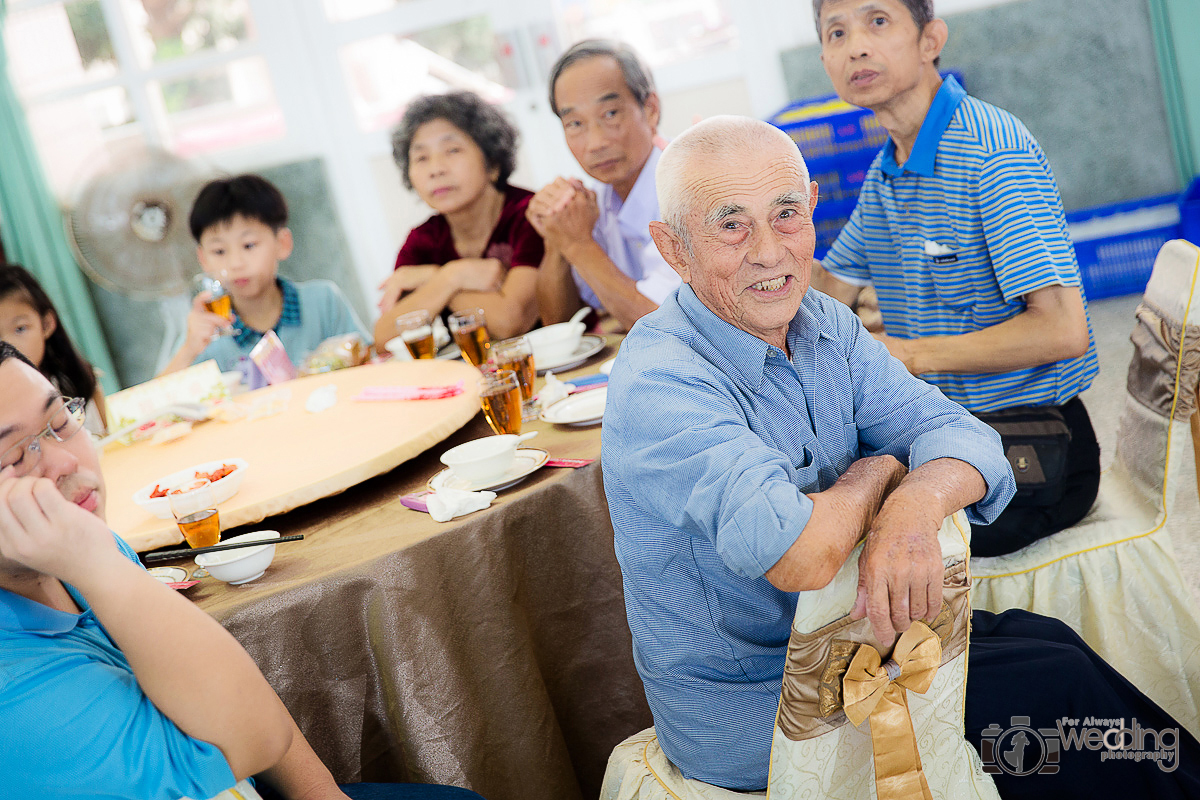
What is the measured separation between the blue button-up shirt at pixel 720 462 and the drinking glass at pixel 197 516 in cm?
67

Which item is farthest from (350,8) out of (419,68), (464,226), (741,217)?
(741,217)

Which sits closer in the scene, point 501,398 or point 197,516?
point 197,516

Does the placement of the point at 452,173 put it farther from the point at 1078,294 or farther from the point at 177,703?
the point at 177,703

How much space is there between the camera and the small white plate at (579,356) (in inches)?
93.7

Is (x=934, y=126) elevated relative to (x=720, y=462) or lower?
elevated

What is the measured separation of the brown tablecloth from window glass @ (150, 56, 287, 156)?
15.0 feet

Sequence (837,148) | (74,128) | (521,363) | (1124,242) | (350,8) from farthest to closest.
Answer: (74,128)
(350,8)
(1124,242)
(837,148)
(521,363)

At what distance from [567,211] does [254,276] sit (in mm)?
1208

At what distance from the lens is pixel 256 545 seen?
4.73ft

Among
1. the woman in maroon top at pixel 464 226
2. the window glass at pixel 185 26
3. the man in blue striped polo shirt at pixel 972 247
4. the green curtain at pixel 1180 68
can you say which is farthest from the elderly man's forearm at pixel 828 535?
the window glass at pixel 185 26

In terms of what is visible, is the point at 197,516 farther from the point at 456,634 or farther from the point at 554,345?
the point at 554,345

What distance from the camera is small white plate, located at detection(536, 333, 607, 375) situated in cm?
238

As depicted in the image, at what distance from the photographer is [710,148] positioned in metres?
1.23

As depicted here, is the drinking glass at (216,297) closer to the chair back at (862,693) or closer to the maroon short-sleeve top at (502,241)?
the maroon short-sleeve top at (502,241)
